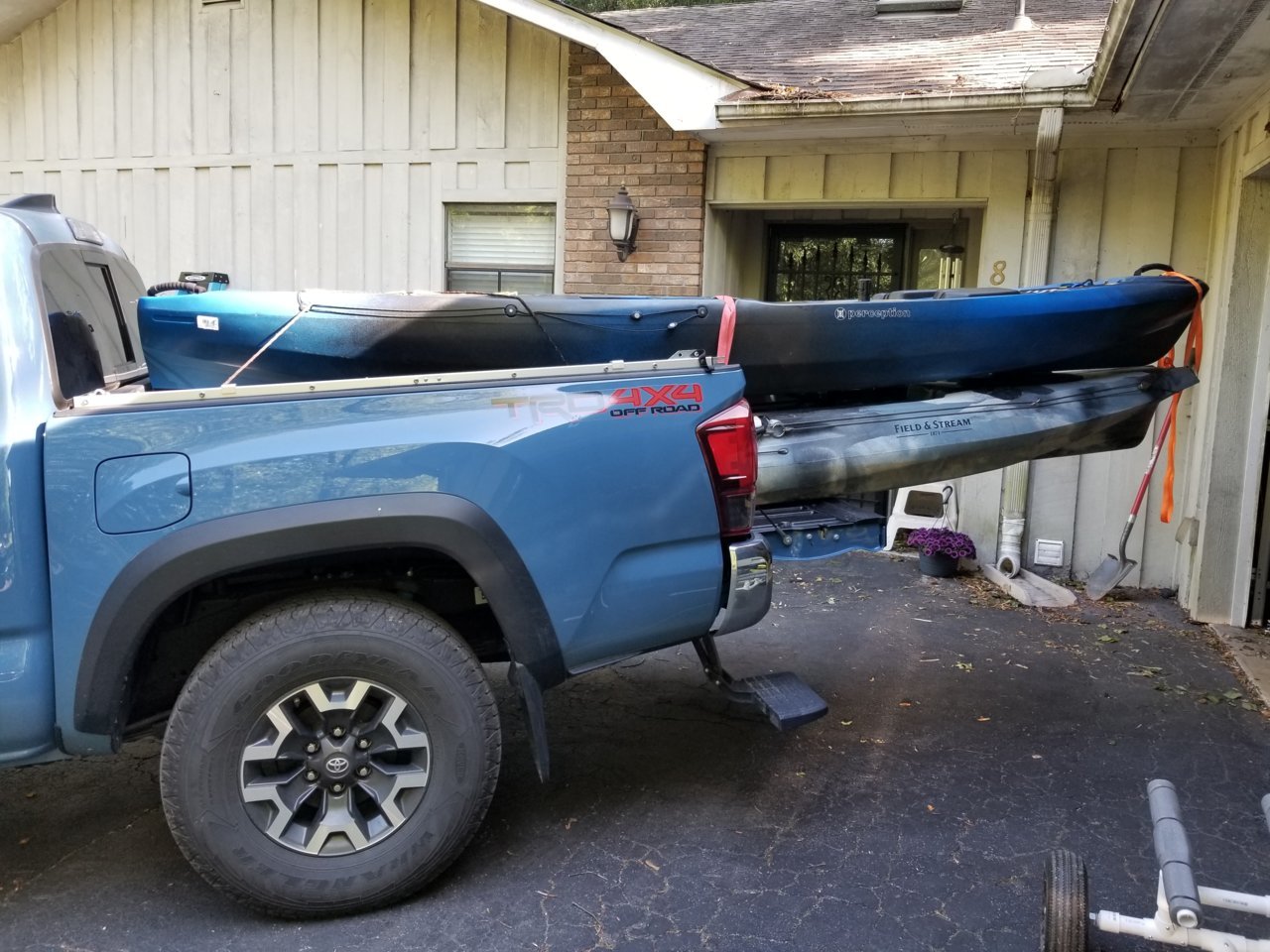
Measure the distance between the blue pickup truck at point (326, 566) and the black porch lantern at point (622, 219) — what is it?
14.0 feet

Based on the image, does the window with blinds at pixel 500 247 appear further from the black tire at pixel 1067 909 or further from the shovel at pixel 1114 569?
the black tire at pixel 1067 909

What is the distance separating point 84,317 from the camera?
334 cm

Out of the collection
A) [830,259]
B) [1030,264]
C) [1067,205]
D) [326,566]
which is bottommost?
[326,566]

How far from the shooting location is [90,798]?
365 centimetres

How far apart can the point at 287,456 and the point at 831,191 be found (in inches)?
206

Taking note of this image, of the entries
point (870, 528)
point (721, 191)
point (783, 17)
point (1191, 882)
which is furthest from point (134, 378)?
point (783, 17)

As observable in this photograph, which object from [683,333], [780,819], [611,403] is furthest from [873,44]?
[780,819]

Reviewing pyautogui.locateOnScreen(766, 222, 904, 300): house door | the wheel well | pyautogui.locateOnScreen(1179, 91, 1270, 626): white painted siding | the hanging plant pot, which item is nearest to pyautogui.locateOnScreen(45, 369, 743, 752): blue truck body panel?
the wheel well

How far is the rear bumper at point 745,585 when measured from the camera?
3.22 metres

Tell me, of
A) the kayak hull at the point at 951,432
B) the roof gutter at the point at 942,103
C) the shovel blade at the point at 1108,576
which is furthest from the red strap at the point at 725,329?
the shovel blade at the point at 1108,576

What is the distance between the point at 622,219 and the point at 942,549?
318 centimetres

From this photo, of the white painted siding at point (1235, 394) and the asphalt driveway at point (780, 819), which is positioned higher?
the white painted siding at point (1235, 394)

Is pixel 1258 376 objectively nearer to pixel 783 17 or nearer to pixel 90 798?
pixel 783 17

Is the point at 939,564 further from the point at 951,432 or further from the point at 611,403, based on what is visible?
the point at 611,403
